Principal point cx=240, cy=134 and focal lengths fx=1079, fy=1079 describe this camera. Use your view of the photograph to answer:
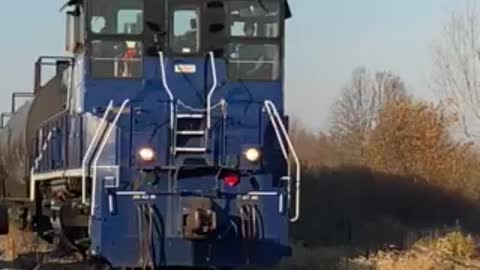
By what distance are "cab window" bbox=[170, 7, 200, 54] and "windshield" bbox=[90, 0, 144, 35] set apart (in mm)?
488

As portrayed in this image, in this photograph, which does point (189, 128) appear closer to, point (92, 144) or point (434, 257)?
point (92, 144)

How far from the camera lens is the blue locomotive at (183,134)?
47.0 feet

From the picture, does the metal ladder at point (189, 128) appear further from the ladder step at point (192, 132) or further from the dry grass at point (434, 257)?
the dry grass at point (434, 257)

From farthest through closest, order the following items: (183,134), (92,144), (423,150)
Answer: (423,150)
(183,134)
(92,144)

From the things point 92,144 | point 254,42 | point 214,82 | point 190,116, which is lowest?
point 92,144

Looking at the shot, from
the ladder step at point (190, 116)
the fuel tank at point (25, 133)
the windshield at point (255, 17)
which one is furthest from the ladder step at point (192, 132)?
the fuel tank at point (25, 133)

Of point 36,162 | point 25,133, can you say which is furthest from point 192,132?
point 25,133

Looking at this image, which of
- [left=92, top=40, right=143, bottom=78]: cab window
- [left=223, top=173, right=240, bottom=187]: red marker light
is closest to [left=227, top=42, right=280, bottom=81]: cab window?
[left=92, top=40, right=143, bottom=78]: cab window

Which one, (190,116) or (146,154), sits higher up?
(190,116)

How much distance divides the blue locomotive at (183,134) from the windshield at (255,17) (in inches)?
0.6

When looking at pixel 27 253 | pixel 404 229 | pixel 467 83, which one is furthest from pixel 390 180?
pixel 27 253

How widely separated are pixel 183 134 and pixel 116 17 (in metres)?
1.91

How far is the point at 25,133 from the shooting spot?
2183 cm

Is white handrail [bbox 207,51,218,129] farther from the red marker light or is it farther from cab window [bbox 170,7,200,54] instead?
the red marker light
